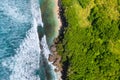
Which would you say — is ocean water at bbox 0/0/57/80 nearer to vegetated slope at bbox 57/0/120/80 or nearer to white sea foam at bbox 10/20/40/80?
white sea foam at bbox 10/20/40/80

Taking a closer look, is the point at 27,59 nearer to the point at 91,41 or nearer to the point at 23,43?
the point at 23,43

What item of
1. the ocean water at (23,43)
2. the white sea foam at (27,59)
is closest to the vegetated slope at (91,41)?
the ocean water at (23,43)

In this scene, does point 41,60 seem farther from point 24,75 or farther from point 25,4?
point 25,4

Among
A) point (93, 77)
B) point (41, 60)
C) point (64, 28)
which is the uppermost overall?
point (64, 28)

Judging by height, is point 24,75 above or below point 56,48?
below

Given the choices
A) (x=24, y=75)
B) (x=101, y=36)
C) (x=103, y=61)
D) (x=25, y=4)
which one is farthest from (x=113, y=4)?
(x=24, y=75)
